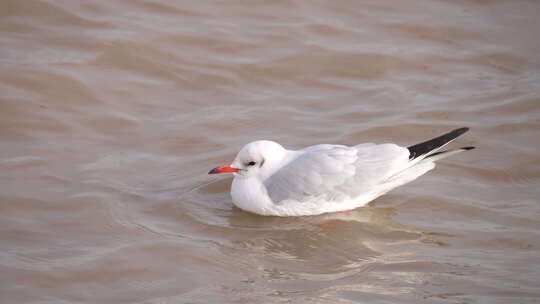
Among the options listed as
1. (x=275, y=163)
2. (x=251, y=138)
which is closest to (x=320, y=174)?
(x=275, y=163)

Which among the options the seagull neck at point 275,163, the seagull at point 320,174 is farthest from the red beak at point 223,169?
the seagull neck at point 275,163

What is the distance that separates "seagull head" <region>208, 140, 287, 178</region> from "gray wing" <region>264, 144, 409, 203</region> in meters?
0.10

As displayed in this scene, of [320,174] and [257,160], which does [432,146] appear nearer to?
[320,174]

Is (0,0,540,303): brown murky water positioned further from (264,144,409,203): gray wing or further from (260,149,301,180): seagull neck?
(260,149,301,180): seagull neck

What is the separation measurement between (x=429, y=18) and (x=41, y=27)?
17.8 feet

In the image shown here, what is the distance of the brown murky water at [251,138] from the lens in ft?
17.1

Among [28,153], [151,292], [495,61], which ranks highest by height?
[495,61]

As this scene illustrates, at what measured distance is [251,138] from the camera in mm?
7785

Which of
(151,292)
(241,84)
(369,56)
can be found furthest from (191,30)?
(151,292)

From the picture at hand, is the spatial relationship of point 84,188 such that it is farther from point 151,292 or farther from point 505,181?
point 505,181

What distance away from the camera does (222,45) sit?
9.66 metres

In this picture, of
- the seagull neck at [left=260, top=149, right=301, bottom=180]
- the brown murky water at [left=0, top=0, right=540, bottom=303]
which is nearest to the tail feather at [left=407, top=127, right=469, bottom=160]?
the brown murky water at [left=0, top=0, right=540, bottom=303]

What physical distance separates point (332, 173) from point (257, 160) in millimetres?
664

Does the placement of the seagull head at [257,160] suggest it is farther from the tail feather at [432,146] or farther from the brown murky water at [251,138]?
the tail feather at [432,146]
